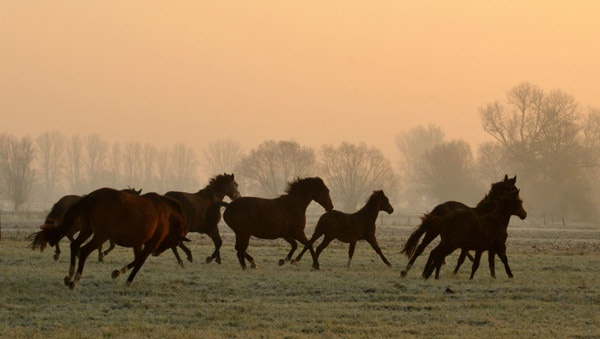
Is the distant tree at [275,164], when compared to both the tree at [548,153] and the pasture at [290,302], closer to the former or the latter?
the tree at [548,153]

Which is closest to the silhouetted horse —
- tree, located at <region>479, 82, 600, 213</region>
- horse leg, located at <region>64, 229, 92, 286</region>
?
horse leg, located at <region>64, 229, 92, 286</region>

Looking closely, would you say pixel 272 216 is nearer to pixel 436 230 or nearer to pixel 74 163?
pixel 436 230

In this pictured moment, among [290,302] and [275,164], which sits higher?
[275,164]

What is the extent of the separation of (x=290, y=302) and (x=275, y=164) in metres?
82.6

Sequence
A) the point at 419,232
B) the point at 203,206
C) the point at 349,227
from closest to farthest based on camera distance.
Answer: the point at 419,232
the point at 349,227
the point at 203,206

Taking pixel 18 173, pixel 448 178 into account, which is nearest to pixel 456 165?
pixel 448 178

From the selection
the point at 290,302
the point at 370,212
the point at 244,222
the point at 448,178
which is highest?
the point at 448,178

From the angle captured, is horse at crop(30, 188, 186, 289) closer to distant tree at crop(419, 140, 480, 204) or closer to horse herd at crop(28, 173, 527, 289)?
horse herd at crop(28, 173, 527, 289)

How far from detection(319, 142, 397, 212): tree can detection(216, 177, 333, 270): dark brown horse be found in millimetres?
71232

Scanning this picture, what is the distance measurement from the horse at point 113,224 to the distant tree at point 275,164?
77815 millimetres

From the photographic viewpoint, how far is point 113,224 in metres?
13.5

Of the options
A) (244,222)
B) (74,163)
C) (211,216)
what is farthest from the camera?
(74,163)

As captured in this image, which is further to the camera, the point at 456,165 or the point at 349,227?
the point at 456,165

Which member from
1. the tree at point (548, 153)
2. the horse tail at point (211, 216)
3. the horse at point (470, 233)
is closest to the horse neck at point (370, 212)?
the horse at point (470, 233)
